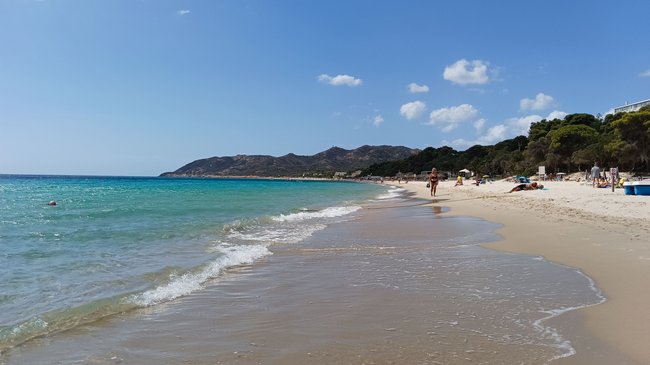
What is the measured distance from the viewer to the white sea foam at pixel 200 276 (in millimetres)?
6160

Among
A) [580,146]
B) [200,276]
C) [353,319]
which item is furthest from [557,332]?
[580,146]

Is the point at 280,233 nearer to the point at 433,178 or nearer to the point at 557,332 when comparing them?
the point at 557,332

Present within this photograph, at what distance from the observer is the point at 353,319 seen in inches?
194

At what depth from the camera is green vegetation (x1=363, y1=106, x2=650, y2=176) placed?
49.1 m

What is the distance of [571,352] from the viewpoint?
12.5 ft

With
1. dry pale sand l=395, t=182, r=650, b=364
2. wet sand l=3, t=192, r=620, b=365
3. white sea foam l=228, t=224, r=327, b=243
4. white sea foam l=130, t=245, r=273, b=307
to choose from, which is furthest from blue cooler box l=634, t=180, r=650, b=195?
white sea foam l=130, t=245, r=273, b=307

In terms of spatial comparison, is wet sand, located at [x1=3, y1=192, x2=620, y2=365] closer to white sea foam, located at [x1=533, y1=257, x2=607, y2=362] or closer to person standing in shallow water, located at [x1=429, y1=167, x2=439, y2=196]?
white sea foam, located at [x1=533, y1=257, x2=607, y2=362]

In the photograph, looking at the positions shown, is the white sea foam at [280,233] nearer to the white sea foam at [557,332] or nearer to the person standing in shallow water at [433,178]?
the white sea foam at [557,332]

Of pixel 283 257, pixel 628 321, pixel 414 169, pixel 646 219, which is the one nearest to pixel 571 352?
pixel 628 321

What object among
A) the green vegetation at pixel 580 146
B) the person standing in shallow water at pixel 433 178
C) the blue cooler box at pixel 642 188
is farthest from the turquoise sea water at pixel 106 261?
the green vegetation at pixel 580 146

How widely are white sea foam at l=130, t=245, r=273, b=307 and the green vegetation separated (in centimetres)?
5051

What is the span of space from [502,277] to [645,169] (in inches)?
2318

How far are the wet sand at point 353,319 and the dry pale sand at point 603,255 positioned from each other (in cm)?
11

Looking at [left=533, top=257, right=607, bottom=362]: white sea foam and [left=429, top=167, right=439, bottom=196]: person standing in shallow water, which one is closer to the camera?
[left=533, top=257, right=607, bottom=362]: white sea foam
